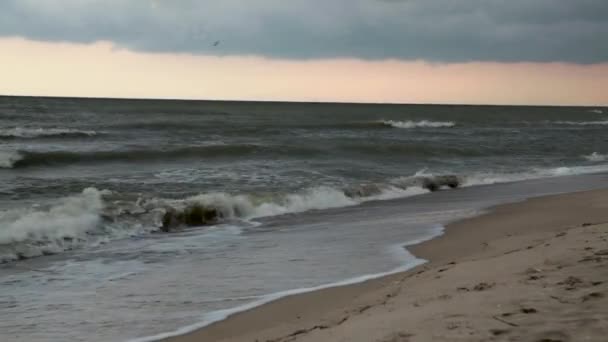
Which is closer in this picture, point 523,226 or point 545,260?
point 545,260

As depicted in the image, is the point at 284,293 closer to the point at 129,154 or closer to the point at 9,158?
the point at 9,158

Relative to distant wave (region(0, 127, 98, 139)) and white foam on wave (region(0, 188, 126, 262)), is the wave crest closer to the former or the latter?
white foam on wave (region(0, 188, 126, 262))

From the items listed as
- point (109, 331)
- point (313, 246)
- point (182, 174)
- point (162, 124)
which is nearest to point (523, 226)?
point (313, 246)

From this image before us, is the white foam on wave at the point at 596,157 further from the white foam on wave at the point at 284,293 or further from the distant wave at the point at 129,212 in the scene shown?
the white foam on wave at the point at 284,293

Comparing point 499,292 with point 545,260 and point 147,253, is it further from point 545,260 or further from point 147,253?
point 147,253

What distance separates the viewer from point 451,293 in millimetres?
5062

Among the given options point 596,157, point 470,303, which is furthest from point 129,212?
point 596,157

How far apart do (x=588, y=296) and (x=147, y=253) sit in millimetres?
6281

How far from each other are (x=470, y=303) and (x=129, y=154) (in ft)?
71.4

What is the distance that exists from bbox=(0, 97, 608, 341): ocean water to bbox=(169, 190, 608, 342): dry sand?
20.0 inches

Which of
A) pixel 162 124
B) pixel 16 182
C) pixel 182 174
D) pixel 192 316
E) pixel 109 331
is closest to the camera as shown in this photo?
pixel 109 331

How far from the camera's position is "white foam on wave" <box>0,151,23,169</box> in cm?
2088

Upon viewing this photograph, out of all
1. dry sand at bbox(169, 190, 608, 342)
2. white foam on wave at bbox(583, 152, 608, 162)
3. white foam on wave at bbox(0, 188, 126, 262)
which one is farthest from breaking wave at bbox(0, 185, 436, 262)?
white foam on wave at bbox(583, 152, 608, 162)

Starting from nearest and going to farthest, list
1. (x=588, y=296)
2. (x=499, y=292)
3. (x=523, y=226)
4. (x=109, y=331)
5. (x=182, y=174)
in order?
(x=588, y=296), (x=499, y=292), (x=109, y=331), (x=523, y=226), (x=182, y=174)
